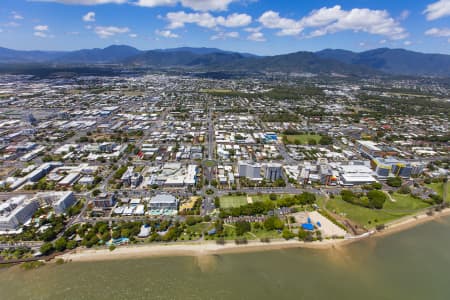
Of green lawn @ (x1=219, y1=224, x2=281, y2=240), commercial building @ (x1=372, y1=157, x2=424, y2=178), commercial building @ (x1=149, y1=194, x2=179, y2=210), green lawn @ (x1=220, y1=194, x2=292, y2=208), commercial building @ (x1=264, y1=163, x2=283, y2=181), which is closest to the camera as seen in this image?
green lawn @ (x1=219, y1=224, x2=281, y2=240)

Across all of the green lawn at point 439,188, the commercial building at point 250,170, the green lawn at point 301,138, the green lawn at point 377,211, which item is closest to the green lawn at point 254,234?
the green lawn at point 377,211

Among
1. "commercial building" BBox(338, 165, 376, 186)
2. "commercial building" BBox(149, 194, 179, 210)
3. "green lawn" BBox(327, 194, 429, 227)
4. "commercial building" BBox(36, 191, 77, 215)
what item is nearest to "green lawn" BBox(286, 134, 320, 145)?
"commercial building" BBox(338, 165, 376, 186)

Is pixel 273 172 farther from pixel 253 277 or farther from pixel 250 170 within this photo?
pixel 253 277

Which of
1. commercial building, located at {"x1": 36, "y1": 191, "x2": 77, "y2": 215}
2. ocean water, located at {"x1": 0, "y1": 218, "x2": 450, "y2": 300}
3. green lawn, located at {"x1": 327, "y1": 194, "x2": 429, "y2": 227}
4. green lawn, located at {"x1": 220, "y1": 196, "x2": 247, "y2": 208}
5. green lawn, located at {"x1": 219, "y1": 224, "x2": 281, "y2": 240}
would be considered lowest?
ocean water, located at {"x1": 0, "y1": 218, "x2": 450, "y2": 300}

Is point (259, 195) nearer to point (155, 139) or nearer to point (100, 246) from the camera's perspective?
point (100, 246)

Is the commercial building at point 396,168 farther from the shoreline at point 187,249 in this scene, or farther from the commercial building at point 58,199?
the commercial building at point 58,199

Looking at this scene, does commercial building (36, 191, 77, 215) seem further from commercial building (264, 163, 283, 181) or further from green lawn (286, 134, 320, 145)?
green lawn (286, 134, 320, 145)
